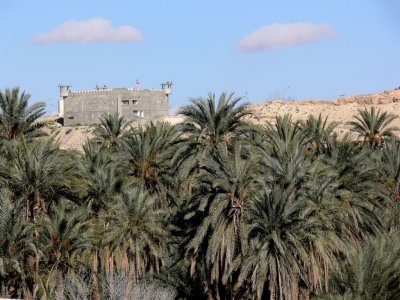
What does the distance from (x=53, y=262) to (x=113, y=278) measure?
119 inches

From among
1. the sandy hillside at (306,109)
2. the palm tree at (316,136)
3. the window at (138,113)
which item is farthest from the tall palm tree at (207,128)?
the window at (138,113)

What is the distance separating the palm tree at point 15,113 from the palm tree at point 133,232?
28.8 ft

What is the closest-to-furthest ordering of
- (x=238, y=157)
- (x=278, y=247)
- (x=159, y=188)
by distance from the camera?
(x=278, y=247) < (x=238, y=157) < (x=159, y=188)

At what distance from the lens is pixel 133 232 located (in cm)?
3431

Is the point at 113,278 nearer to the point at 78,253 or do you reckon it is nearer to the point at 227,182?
the point at 78,253

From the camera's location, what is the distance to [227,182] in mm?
31094

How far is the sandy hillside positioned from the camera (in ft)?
274

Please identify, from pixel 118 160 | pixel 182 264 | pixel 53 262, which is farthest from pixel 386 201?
pixel 53 262

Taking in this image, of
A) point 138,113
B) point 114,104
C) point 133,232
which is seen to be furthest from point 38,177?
point 138,113

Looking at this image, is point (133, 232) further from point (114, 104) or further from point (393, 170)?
point (114, 104)

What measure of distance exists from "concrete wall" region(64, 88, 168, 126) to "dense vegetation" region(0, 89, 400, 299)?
4751 centimetres

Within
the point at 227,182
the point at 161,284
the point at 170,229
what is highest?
the point at 227,182

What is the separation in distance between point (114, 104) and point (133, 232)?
5573 centimetres

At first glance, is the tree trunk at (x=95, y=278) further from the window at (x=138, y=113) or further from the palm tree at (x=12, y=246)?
the window at (x=138, y=113)
